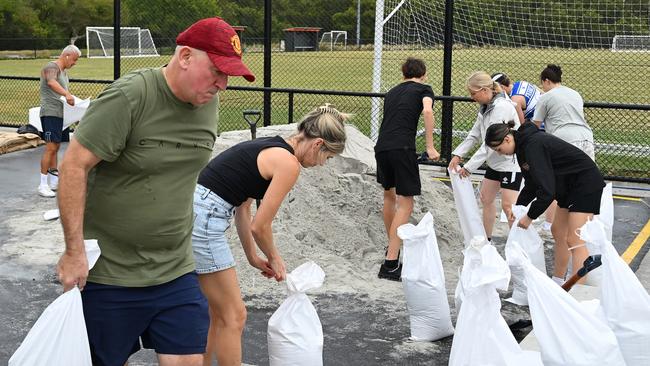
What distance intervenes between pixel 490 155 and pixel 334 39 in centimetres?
818

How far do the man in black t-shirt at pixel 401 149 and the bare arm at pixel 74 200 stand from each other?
3883mm

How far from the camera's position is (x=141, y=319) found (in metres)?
3.28

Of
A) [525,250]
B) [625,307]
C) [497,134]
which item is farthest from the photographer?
[525,250]

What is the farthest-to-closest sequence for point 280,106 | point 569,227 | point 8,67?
point 8,67
point 280,106
point 569,227

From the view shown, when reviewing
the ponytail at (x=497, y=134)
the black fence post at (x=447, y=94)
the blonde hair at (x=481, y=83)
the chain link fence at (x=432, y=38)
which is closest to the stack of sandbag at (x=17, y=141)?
the chain link fence at (x=432, y=38)

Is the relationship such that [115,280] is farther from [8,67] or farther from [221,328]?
[8,67]

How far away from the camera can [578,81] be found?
699 inches

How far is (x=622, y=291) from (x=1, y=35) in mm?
52598

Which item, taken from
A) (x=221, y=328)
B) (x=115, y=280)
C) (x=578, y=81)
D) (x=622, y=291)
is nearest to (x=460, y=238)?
(x=622, y=291)

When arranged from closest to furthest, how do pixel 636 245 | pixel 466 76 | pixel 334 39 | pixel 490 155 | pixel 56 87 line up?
pixel 490 155, pixel 636 245, pixel 56 87, pixel 466 76, pixel 334 39

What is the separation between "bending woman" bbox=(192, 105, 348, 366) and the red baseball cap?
89 centimetres

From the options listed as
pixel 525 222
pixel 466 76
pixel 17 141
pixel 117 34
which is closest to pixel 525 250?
pixel 525 222

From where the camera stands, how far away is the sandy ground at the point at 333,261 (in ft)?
17.3

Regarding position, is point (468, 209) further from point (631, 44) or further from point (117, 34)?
point (631, 44)
